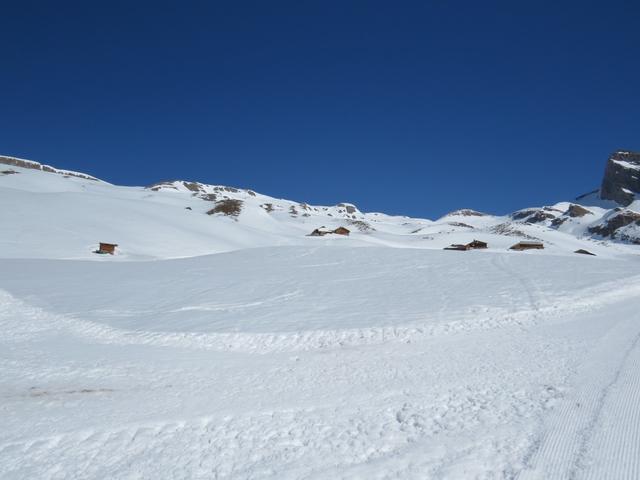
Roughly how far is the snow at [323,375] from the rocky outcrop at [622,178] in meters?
207

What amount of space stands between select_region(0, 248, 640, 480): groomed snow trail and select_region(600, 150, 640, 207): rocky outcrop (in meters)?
210

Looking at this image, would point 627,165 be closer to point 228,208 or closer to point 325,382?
point 228,208

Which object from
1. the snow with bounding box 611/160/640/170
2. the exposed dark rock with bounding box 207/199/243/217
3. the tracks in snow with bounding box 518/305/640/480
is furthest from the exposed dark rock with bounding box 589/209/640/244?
the tracks in snow with bounding box 518/305/640/480

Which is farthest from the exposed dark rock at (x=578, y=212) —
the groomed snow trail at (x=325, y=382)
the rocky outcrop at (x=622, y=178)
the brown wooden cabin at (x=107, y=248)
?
the brown wooden cabin at (x=107, y=248)

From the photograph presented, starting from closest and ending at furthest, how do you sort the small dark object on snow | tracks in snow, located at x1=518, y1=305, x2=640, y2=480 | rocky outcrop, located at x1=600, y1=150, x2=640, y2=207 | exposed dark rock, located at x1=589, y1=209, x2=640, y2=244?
tracks in snow, located at x1=518, y1=305, x2=640, y2=480, the small dark object on snow, exposed dark rock, located at x1=589, y1=209, x2=640, y2=244, rocky outcrop, located at x1=600, y1=150, x2=640, y2=207

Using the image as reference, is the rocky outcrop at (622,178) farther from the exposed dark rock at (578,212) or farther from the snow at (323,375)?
the snow at (323,375)

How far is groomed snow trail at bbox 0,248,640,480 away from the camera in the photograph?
522 cm

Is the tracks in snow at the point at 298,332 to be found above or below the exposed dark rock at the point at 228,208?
below

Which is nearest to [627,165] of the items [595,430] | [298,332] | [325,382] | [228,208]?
[228,208]

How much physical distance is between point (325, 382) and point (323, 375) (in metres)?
0.40

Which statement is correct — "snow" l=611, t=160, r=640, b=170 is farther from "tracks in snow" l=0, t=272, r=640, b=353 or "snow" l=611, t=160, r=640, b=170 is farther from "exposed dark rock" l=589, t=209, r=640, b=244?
"tracks in snow" l=0, t=272, r=640, b=353

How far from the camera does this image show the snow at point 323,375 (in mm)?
5250

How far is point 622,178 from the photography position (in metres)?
186

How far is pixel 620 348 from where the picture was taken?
28.7 ft
